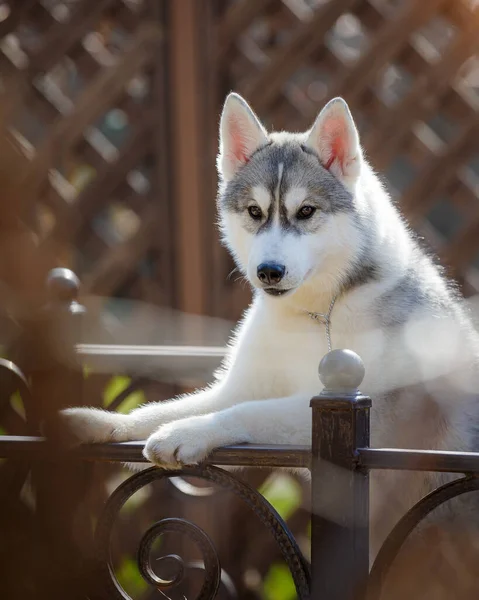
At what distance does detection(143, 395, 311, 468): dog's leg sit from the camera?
1.51 metres

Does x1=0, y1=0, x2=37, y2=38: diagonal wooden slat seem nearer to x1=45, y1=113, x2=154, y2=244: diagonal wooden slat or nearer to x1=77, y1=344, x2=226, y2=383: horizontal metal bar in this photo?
x1=45, y1=113, x2=154, y2=244: diagonal wooden slat

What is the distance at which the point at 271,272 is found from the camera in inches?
77.0

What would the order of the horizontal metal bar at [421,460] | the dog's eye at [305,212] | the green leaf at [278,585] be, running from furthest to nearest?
the green leaf at [278,585]
the dog's eye at [305,212]
the horizontal metal bar at [421,460]

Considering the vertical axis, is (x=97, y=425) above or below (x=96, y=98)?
below

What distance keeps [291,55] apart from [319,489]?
236 centimetres

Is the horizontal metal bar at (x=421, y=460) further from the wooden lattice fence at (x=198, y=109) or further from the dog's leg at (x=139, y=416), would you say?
the wooden lattice fence at (x=198, y=109)

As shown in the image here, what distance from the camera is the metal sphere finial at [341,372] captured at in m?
1.27

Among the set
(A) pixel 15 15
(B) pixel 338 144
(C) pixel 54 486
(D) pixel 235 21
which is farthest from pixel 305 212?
(A) pixel 15 15

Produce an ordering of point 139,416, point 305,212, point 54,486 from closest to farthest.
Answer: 1. point 54,486
2. point 139,416
3. point 305,212

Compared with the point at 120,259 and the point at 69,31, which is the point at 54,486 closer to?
the point at 120,259

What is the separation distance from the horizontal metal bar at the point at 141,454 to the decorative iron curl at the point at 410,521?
0.16 metres

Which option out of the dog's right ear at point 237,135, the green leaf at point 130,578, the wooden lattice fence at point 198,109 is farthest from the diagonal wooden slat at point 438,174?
the green leaf at point 130,578

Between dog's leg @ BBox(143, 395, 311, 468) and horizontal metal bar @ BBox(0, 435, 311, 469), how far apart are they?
0.10 metres

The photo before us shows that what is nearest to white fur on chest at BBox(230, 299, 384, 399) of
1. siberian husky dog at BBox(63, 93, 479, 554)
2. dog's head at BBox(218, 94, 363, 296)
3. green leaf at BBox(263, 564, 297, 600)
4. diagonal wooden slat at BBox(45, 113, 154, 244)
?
siberian husky dog at BBox(63, 93, 479, 554)
